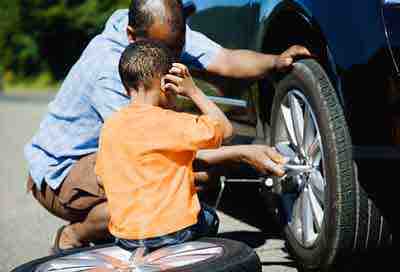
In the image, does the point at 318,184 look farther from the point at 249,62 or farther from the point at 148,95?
the point at 148,95

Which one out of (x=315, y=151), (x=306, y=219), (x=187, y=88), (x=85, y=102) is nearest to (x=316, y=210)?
(x=306, y=219)

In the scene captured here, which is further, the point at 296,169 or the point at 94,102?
the point at 94,102

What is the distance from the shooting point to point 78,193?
400 cm

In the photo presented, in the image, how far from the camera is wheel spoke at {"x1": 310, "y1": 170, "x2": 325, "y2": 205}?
3.58 meters

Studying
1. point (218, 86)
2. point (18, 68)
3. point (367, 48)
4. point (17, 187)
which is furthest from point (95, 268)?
point (18, 68)

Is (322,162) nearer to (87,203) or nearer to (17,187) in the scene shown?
(87,203)

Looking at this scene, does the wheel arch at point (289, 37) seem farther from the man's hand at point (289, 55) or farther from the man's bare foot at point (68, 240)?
the man's bare foot at point (68, 240)

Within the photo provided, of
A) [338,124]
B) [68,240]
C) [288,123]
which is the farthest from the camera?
[68,240]

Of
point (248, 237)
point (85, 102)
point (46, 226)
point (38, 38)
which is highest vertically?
point (85, 102)

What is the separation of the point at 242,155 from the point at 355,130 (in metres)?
0.50

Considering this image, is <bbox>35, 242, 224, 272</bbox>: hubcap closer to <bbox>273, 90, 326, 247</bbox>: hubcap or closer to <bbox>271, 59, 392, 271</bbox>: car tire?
<bbox>271, 59, 392, 271</bbox>: car tire

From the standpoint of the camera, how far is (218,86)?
4.52m

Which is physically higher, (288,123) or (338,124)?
(338,124)

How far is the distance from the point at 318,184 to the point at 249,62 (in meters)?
0.70
